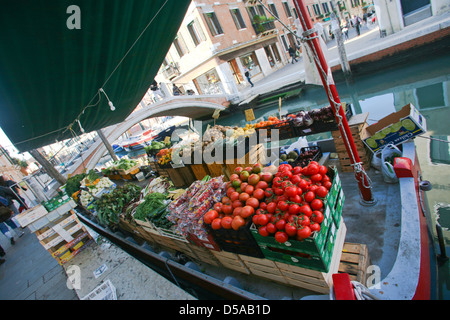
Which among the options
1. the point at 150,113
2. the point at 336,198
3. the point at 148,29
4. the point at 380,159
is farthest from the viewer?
the point at 150,113

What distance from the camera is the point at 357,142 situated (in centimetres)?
470

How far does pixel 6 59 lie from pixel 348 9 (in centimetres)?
5317

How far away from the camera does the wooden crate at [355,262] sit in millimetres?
Result: 2604

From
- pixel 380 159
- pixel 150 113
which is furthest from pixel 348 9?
pixel 380 159

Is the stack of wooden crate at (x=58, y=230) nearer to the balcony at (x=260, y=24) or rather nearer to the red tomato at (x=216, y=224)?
the red tomato at (x=216, y=224)

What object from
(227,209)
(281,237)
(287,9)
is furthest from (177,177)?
(287,9)

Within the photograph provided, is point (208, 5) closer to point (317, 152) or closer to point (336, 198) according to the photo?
point (317, 152)

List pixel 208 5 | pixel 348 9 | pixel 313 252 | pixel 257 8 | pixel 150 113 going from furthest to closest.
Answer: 1. pixel 348 9
2. pixel 257 8
3. pixel 208 5
4. pixel 150 113
5. pixel 313 252

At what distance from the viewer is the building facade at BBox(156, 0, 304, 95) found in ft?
65.6

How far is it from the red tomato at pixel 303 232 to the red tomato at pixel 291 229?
6cm

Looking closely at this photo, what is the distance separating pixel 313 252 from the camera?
7.63ft

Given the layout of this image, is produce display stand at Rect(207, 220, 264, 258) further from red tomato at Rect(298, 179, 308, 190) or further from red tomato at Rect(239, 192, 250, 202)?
red tomato at Rect(298, 179, 308, 190)

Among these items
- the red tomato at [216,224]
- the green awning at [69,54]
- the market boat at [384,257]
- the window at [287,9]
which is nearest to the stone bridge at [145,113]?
the green awning at [69,54]

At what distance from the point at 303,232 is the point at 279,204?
455 millimetres
